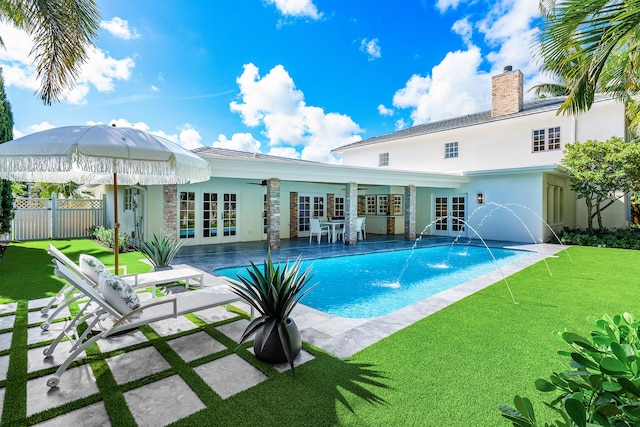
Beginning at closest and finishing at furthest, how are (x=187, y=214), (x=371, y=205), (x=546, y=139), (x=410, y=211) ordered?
(x=187, y=214), (x=410, y=211), (x=546, y=139), (x=371, y=205)

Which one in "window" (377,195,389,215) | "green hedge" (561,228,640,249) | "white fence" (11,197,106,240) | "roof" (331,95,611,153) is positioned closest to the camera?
"green hedge" (561,228,640,249)

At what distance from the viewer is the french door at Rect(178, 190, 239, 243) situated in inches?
527

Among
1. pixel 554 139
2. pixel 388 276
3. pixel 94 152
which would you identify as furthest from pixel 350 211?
pixel 554 139

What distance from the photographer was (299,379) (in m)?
3.20

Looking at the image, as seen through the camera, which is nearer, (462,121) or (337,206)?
(337,206)

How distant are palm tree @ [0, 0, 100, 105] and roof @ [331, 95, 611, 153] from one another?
1868 cm

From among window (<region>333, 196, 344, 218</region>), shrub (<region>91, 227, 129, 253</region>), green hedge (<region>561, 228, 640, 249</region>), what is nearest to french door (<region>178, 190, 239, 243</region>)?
shrub (<region>91, 227, 129, 253</region>)

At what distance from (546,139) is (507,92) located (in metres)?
3.71

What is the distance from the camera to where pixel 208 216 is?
1398cm

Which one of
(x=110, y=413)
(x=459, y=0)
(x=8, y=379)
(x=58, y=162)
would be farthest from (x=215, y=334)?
(x=459, y=0)

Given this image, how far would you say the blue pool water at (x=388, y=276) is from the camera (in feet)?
21.2

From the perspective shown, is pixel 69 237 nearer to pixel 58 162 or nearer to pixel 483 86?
pixel 58 162

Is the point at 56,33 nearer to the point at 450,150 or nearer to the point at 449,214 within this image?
the point at 449,214

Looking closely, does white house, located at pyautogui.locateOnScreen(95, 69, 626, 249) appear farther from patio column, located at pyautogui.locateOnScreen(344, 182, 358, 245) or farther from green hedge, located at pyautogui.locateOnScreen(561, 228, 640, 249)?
green hedge, located at pyautogui.locateOnScreen(561, 228, 640, 249)
